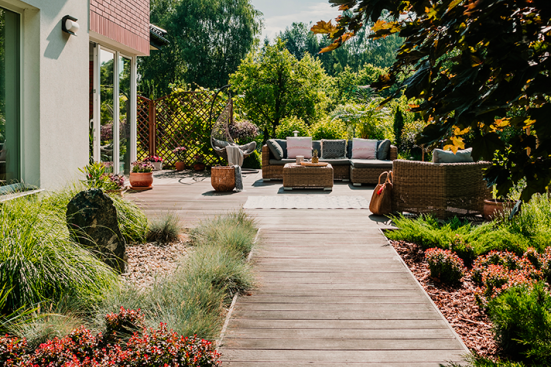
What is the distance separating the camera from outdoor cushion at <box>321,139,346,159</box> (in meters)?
9.80

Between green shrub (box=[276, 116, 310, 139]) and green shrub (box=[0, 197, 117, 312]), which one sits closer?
green shrub (box=[0, 197, 117, 312])

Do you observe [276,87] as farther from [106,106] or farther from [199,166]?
[106,106]

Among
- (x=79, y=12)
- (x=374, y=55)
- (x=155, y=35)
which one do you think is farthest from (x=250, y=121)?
(x=374, y=55)

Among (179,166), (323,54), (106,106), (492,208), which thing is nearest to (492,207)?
(492,208)

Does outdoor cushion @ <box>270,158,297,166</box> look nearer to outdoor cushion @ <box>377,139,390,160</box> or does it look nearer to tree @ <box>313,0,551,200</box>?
outdoor cushion @ <box>377,139,390,160</box>

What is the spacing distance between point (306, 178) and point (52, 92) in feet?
14.6

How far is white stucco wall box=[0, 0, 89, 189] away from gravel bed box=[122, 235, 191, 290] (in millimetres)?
1912

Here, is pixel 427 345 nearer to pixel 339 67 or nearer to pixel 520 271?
pixel 520 271

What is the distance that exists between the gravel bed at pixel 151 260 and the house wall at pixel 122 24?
380 centimetres

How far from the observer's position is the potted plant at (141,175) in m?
7.96

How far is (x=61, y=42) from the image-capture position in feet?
17.9

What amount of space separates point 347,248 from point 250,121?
9.53 metres

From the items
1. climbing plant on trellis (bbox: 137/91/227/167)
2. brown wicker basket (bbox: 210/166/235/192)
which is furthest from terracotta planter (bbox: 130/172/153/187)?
climbing plant on trellis (bbox: 137/91/227/167)

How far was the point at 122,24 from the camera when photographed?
24.5ft
